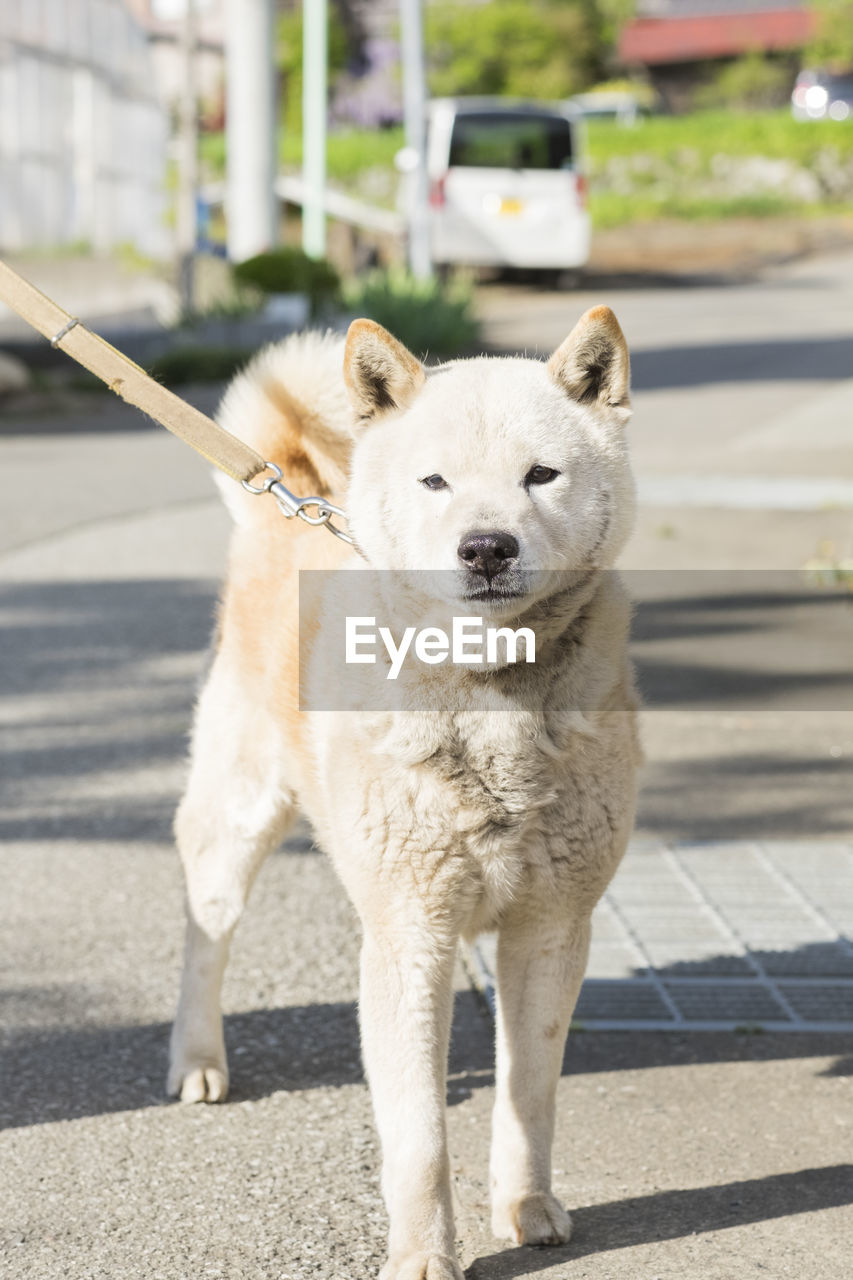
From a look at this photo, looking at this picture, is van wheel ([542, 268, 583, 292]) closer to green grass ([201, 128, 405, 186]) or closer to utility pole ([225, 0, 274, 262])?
utility pole ([225, 0, 274, 262])

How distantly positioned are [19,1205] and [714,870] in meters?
2.36

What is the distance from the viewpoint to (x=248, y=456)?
3314 millimetres

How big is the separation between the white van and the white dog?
67.3 ft

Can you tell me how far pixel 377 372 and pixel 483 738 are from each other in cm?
68

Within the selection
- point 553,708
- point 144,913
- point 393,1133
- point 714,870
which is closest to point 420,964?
point 393,1133

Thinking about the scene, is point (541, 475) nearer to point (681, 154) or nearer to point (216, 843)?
point (216, 843)

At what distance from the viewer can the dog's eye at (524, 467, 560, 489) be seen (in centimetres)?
267

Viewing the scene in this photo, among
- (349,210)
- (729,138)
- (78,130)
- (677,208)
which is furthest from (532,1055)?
(729,138)

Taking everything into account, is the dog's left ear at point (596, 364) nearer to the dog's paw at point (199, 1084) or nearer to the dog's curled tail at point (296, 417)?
the dog's curled tail at point (296, 417)

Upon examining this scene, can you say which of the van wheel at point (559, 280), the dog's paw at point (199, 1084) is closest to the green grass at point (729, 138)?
the van wheel at point (559, 280)

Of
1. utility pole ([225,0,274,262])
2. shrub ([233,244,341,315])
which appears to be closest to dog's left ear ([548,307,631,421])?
shrub ([233,244,341,315])

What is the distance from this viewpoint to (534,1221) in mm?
2854

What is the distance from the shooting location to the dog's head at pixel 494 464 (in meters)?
2.57

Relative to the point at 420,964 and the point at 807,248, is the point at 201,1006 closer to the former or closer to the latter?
the point at 420,964
